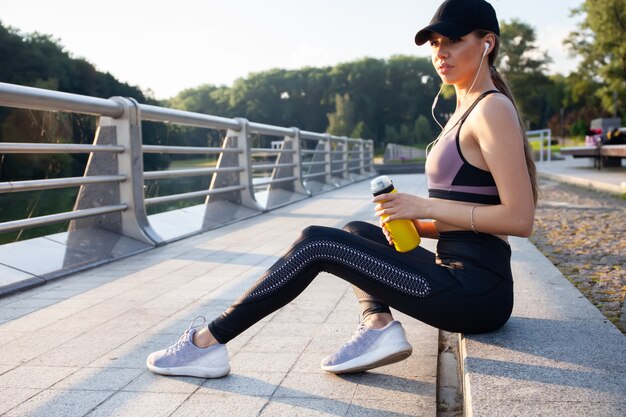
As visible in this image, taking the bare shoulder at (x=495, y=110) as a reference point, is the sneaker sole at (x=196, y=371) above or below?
below

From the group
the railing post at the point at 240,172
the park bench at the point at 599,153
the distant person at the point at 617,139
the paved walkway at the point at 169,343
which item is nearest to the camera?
the paved walkway at the point at 169,343

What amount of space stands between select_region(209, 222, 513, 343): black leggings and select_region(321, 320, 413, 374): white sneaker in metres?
0.10

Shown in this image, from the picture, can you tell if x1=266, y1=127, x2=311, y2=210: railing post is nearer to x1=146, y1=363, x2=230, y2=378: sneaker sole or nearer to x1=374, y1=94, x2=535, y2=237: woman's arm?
x1=146, y1=363, x2=230, y2=378: sneaker sole

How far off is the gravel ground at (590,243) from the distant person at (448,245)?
2.77 feet

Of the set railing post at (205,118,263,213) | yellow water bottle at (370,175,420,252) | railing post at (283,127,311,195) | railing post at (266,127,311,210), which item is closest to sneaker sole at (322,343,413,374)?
yellow water bottle at (370,175,420,252)

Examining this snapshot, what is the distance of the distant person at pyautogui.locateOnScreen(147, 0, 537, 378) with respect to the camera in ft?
7.55

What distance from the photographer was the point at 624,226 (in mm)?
6797

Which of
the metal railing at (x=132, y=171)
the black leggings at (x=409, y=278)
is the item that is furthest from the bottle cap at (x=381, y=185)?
the metal railing at (x=132, y=171)

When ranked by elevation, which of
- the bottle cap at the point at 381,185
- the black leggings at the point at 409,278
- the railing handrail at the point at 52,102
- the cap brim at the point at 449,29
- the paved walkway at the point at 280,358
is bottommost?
the paved walkway at the point at 280,358

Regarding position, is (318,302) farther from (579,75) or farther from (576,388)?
(579,75)

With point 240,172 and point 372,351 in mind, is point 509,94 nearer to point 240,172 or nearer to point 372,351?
point 372,351

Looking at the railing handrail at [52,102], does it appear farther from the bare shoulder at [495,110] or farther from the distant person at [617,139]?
the distant person at [617,139]

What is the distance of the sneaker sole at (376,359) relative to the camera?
242cm

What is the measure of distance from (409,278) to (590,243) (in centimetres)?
399
